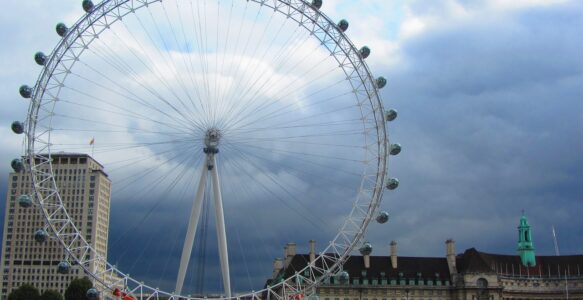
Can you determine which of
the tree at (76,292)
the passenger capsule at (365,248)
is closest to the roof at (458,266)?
the tree at (76,292)

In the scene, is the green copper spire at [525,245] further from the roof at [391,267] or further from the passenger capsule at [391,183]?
the passenger capsule at [391,183]

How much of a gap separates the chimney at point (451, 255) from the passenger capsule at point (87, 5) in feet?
288

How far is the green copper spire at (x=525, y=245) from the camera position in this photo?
475 feet

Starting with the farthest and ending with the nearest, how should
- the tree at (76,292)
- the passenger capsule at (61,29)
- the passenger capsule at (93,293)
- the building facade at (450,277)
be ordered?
the building facade at (450,277) → the tree at (76,292) → the passenger capsule at (61,29) → the passenger capsule at (93,293)

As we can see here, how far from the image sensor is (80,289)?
4660 inches

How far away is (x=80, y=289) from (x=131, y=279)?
6089 cm

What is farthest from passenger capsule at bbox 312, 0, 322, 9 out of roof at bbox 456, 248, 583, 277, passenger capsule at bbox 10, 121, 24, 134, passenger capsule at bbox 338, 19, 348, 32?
roof at bbox 456, 248, 583, 277

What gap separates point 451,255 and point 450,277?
A: 3868 millimetres

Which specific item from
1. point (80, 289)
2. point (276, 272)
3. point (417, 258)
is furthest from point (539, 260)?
point (80, 289)

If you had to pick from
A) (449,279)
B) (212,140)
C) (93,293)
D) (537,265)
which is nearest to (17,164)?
(93,293)

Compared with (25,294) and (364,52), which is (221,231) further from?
(25,294)

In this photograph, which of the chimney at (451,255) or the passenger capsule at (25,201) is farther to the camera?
the chimney at (451,255)

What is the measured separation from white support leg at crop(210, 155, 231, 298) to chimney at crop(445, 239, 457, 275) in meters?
77.8

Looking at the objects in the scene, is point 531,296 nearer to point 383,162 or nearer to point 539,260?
point 539,260
